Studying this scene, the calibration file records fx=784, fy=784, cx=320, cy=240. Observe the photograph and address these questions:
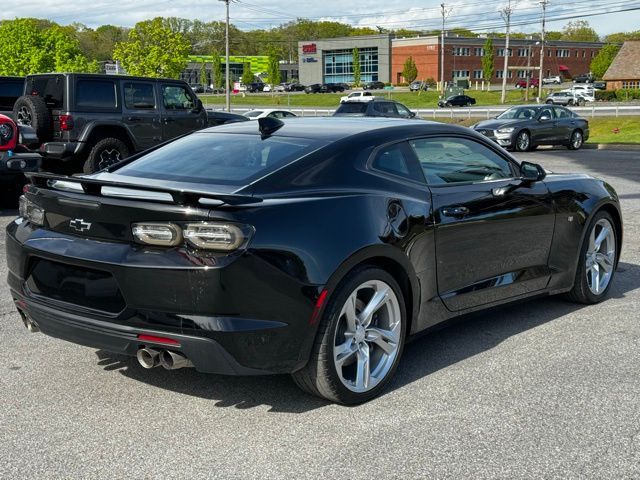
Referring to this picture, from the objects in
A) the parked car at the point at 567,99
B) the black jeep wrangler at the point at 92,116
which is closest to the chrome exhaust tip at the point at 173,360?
the black jeep wrangler at the point at 92,116

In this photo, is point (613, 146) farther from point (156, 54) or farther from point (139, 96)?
point (156, 54)

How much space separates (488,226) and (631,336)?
136 cm

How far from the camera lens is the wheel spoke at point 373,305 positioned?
4223 millimetres

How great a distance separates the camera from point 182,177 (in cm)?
447

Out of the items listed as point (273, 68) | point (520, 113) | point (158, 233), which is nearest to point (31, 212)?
point (158, 233)

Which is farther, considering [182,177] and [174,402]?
[182,177]

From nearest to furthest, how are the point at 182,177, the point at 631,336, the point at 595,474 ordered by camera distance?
the point at 595,474
the point at 182,177
the point at 631,336

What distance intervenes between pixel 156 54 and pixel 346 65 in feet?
203

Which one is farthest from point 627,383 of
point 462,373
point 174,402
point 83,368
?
point 83,368

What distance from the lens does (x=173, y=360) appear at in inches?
148

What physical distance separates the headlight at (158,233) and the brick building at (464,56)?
11523 centimetres

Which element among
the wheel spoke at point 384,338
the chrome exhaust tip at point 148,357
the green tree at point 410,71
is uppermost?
the green tree at point 410,71

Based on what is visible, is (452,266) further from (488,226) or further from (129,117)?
(129,117)

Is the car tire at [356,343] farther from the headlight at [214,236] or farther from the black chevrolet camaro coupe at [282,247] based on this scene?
the headlight at [214,236]
